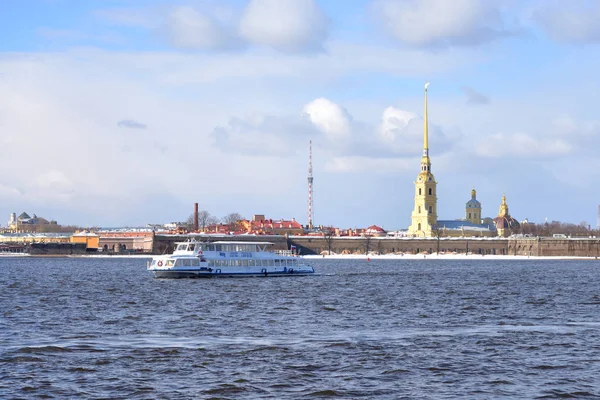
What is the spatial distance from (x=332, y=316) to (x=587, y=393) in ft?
62.5

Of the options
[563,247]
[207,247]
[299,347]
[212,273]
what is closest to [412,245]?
[563,247]

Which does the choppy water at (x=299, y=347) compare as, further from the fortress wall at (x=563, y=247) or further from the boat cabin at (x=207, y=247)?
the fortress wall at (x=563, y=247)

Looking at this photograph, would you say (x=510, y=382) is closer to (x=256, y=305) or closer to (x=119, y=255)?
(x=256, y=305)

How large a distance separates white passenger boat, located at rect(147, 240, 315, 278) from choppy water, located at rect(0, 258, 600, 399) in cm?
2104

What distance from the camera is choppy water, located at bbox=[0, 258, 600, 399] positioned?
24.4m

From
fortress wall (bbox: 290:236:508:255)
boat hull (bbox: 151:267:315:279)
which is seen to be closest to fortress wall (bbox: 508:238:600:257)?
fortress wall (bbox: 290:236:508:255)

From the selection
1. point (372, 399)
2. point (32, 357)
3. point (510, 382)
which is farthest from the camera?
point (32, 357)

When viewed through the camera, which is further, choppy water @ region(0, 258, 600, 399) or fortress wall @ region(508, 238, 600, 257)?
fortress wall @ region(508, 238, 600, 257)

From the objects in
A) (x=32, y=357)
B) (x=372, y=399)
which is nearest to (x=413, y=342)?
(x=372, y=399)

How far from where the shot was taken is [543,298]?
55.0 meters

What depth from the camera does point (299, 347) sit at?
31.1 m

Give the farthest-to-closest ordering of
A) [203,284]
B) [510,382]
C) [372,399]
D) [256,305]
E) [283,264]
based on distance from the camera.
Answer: [283,264]
[203,284]
[256,305]
[510,382]
[372,399]

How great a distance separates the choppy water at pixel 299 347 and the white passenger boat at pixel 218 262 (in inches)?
829

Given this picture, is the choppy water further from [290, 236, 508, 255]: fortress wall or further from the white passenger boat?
[290, 236, 508, 255]: fortress wall
